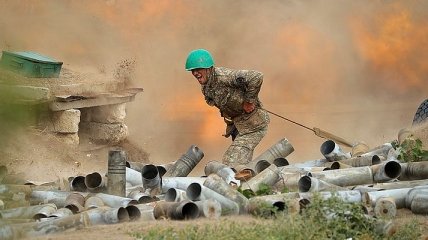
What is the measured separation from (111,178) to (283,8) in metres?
13.6

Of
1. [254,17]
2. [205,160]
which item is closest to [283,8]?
[254,17]

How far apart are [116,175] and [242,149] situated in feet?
9.95

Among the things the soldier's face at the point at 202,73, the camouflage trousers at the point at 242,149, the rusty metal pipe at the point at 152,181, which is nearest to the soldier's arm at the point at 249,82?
the soldier's face at the point at 202,73

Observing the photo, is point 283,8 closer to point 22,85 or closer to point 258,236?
point 258,236

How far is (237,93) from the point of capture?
12.9m

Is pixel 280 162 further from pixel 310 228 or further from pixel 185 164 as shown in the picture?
pixel 310 228

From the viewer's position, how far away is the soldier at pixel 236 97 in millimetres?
12586

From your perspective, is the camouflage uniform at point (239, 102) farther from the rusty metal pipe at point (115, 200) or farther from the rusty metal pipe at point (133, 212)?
the rusty metal pipe at point (133, 212)

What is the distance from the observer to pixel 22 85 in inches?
144

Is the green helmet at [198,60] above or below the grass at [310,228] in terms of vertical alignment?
above

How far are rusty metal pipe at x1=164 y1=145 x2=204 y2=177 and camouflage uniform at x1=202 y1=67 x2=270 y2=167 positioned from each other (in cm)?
61

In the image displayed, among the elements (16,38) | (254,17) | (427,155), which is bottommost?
(16,38)

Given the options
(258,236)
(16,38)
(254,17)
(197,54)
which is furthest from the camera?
(254,17)

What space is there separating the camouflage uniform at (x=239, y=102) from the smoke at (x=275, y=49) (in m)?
7.70
